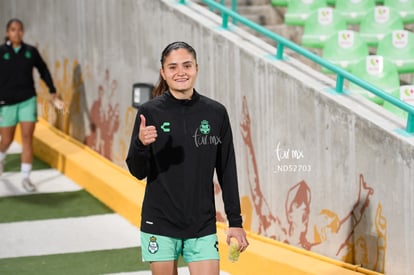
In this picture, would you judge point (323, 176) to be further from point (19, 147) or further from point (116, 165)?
point (19, 147)

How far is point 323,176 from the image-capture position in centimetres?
835

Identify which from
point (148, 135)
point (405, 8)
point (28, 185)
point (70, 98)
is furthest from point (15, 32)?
point (148, 135)

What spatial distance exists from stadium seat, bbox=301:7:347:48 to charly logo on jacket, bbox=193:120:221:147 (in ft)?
17.0

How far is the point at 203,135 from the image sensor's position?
594 cm

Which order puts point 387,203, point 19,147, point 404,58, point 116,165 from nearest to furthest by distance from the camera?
1. point 387,203
2. point 404,58
3. point 116,165
4. point 19,147

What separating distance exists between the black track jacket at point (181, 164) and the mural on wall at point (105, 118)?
19.0ft

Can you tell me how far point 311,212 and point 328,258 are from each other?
42 cm

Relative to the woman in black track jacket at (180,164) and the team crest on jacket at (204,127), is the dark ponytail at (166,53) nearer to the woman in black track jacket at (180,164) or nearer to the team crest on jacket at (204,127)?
the woman in black track jacket at (180,164)

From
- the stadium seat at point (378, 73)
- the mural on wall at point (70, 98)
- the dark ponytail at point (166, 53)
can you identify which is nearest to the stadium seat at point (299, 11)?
the stadium seat at point (378, 73)

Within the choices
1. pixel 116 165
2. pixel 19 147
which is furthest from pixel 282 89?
pixel 19 147

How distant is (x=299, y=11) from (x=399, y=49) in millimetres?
1652

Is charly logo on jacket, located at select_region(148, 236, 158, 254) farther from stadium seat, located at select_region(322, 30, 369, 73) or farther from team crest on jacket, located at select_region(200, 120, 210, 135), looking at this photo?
stadium seat, located at select_region(322, 30, 369, 73)

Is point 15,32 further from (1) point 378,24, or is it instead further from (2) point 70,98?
(1) point 378,24

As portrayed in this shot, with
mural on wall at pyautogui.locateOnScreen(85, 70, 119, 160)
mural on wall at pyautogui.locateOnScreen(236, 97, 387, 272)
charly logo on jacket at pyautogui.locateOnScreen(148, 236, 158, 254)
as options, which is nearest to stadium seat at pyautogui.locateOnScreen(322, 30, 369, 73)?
mural on wall at pyautogui.locateOnScreen(236, 97, 387, 272)
